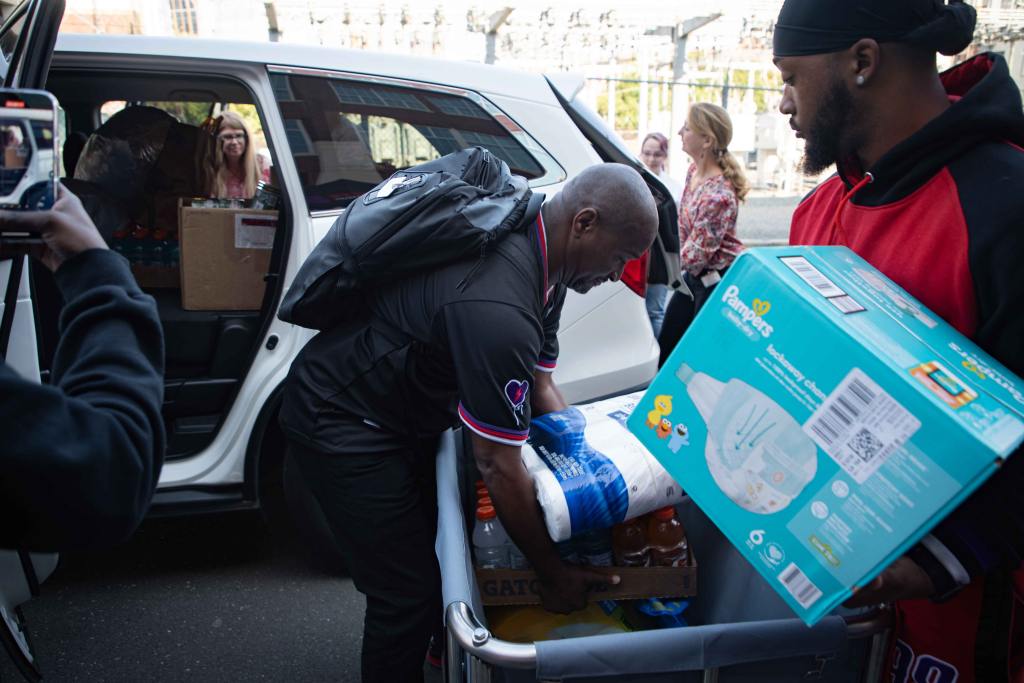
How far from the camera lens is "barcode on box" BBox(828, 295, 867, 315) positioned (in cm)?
110

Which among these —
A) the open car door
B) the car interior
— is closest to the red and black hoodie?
the open car door

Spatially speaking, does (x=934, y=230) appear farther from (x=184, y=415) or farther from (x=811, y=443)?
(x=184, y=415)

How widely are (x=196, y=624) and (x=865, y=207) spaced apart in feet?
8.65

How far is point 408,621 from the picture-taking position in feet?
6.64

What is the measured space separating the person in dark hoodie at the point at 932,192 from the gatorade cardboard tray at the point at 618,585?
471mm

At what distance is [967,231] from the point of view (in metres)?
1.22

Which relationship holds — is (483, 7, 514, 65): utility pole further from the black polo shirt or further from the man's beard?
the man's beard

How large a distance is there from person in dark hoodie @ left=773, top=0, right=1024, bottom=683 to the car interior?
2082mm

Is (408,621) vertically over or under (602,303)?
under

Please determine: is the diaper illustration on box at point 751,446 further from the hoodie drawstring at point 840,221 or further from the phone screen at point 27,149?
the phone screen at point 27,149

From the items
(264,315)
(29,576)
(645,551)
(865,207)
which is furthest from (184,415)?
(865,207)

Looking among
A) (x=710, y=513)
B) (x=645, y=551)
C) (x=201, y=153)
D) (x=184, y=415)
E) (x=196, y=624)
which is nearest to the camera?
(x=710, y=513)

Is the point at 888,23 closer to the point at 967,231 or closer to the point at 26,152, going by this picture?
the point at 967,231

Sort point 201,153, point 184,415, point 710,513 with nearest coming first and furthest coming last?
point 710,513 → point 184,415 → point 201,153
